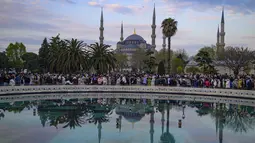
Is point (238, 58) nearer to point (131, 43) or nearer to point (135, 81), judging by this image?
point (135, 81)

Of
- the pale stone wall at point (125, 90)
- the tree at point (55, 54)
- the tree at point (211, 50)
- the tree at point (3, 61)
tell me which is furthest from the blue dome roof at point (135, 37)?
the pale stone wall at point (125, 90)

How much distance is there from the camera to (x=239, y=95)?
2178cm

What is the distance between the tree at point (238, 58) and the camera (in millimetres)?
41281

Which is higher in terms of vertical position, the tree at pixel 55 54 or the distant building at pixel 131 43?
Answer: the distant building at pixel 131 43

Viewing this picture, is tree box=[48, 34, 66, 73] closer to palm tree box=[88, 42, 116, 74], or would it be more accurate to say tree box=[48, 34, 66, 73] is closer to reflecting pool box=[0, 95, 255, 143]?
palm tree box=[88, 42, 116, 74]

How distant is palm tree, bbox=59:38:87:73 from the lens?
1201 inches

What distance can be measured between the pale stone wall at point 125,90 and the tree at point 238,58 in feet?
66.7

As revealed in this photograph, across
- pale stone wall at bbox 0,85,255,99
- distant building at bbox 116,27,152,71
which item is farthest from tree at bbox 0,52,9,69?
distant building at bbox 116,27,152,71

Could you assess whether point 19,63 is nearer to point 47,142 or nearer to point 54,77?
point 54,77

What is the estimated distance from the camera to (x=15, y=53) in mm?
56531

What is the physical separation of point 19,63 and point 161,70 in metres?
32.9

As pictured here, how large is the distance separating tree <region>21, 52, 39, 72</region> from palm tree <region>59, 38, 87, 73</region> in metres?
23.8

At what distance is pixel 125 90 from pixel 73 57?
8893mm

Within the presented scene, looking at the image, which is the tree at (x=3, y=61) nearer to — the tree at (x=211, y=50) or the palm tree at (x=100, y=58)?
the palm tree at (x=100, y=58)
